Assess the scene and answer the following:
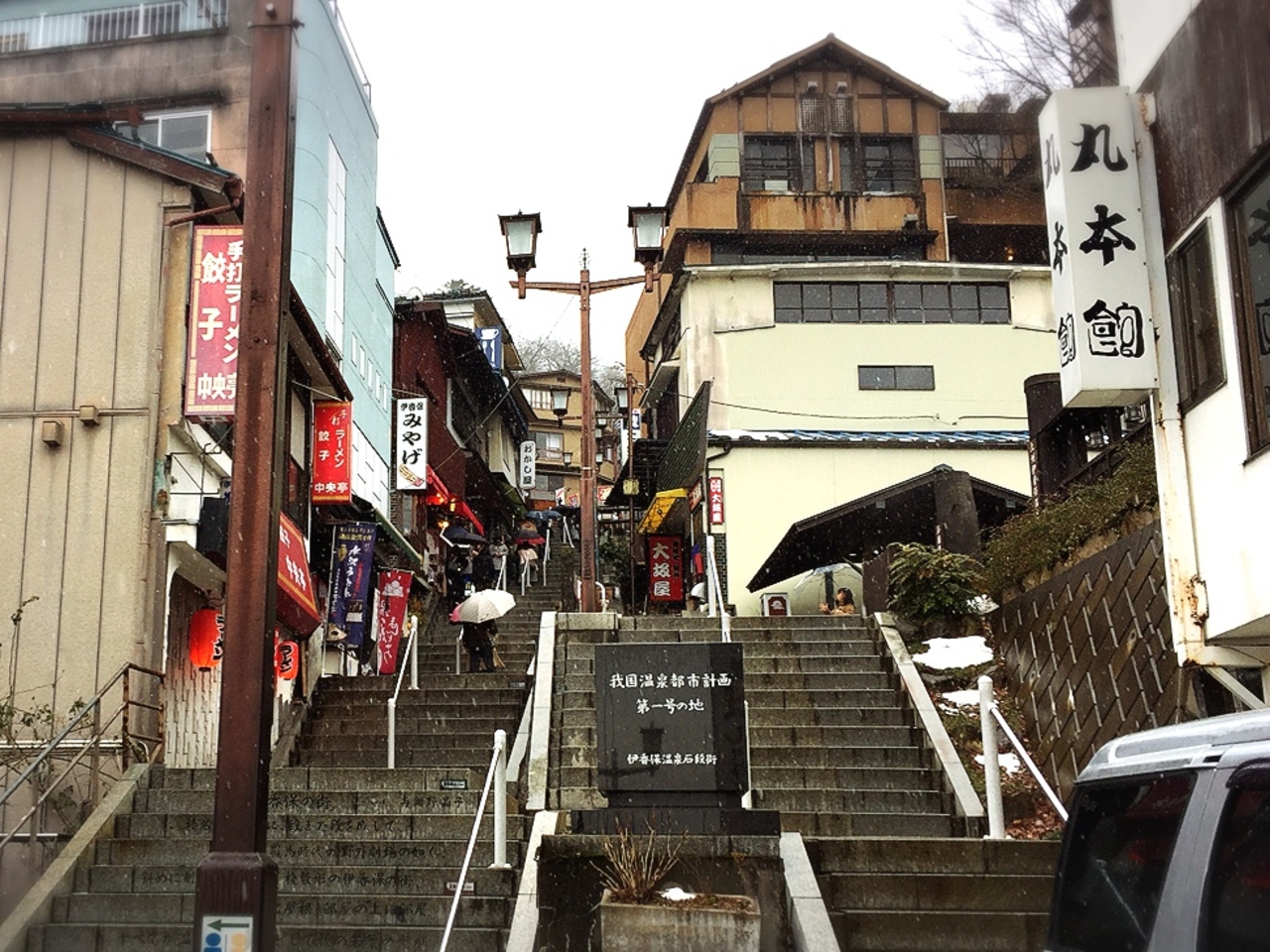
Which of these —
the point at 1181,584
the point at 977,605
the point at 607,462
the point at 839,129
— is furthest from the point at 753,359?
the point at 607,462

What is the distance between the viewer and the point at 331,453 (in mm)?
21266

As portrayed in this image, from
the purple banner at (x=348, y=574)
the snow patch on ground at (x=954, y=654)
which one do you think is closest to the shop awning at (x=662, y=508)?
the purple banner at (x=348, y=574)

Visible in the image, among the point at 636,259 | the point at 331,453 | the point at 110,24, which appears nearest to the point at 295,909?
the point at 331,453

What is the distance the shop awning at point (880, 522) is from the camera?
24.0 metres

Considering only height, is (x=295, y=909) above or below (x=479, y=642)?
below

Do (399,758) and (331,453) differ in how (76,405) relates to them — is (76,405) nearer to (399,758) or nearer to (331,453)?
(399,758)

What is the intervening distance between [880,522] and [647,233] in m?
8.40

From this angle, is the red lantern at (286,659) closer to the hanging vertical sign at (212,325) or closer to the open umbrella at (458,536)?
the hanging vertical sign at (212,325)

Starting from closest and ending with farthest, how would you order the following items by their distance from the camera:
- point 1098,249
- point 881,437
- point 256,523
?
1. point 256,523
2. point 1098,249
3. point 881,437

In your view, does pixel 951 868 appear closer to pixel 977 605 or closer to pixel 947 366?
pixel 977 605

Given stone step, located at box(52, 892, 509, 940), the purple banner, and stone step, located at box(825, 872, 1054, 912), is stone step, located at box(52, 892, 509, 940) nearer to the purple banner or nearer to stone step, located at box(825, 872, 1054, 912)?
stone step, located at box(825, 872, 1054, 912)

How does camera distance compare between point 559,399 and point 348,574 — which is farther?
point 559,399

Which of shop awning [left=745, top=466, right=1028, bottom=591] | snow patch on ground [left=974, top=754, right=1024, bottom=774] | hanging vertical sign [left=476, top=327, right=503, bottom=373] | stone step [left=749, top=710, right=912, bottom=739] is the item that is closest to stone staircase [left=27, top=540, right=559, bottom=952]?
stone step [left=749, top=710, right=912, bottom=739]

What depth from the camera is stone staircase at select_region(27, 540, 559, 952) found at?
34.1ft
